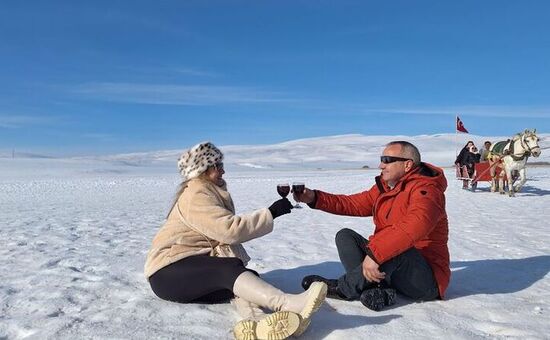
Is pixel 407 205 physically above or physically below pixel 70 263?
above

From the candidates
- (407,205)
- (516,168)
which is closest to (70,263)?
(407,205)

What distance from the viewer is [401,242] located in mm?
3217

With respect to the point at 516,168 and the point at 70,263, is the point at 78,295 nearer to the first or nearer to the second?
the point at 70,263

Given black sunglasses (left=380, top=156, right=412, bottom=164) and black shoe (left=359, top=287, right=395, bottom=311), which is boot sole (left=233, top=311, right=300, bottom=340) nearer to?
black shoe (left=359, top=287, right=395, bottom=311)

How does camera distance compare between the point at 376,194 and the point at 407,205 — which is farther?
the point at 376,194

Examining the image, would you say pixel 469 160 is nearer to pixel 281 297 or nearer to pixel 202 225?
pixel 202 225

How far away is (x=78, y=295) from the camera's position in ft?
12.6

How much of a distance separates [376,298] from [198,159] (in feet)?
5.04

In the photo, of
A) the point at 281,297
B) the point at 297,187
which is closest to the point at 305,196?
the point at 297,187

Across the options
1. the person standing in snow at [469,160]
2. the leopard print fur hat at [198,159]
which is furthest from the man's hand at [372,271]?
the person standing in snow at [469,160]

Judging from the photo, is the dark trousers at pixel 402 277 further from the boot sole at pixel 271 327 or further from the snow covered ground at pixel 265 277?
the boot sole at pixel 271 327

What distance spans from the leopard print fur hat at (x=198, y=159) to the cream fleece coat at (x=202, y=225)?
0.21ft

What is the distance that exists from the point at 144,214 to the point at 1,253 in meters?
4.47

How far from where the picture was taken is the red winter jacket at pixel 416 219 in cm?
323
